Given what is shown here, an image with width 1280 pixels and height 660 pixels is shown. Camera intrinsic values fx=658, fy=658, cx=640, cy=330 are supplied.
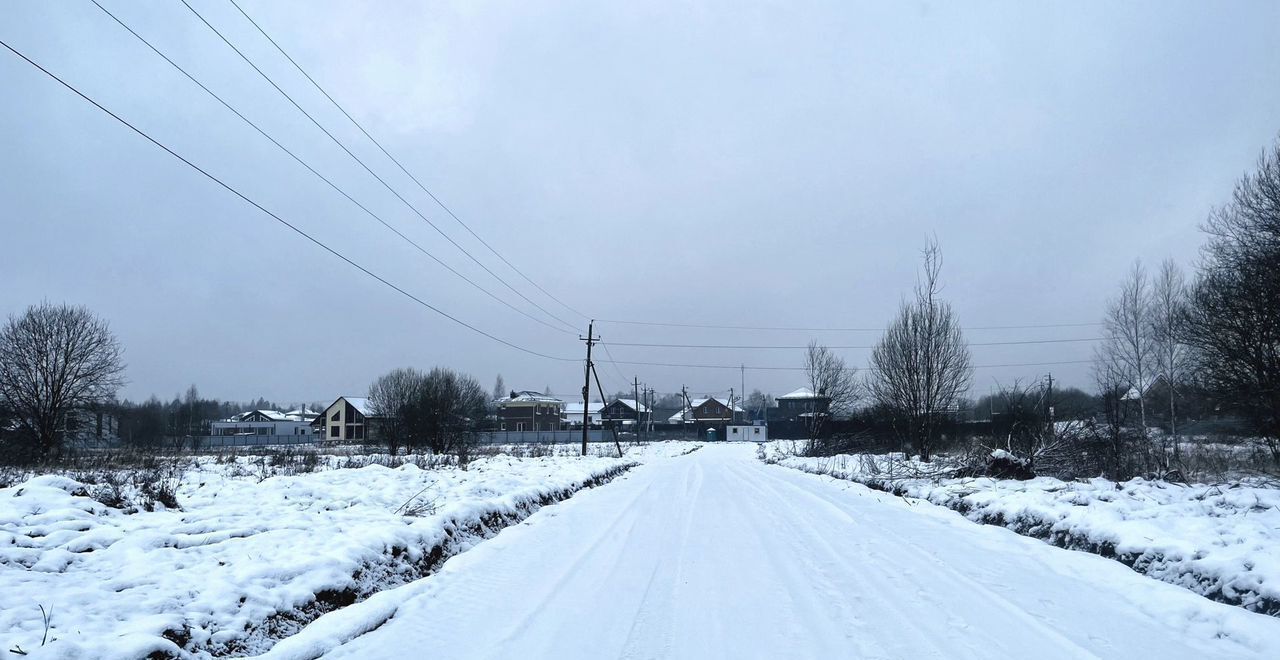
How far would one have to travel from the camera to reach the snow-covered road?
476cm

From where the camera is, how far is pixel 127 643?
13.5 feet

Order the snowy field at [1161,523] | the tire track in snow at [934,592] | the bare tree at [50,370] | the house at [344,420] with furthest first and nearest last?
the house at [344,420], the bare tree at [50,370], the snowy field at [1161,523], the tire track in snow at [934,592]

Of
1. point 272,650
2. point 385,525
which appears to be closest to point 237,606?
point 272,650

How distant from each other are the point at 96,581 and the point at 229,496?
6008 millimetres

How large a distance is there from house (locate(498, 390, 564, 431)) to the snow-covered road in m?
96.9

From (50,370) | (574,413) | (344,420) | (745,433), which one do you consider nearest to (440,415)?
(50,370)

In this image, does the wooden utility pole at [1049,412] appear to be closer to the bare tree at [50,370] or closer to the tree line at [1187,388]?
the tree line at [1187,388]

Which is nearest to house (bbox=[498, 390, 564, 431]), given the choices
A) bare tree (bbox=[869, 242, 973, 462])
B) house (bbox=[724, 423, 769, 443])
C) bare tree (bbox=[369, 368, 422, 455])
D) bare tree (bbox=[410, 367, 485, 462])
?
house (bbox=[724, 423, 769, 443])

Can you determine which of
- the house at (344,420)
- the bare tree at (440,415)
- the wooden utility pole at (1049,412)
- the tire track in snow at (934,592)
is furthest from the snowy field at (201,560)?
the house at (344,420)

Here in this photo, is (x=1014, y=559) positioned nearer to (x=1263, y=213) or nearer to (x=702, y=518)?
(x=702, y=518)

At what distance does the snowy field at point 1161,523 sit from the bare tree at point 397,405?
99.2ft

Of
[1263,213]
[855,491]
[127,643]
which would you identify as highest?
[1263,213]

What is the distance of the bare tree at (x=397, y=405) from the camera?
37719 millimetres

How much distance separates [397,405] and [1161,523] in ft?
130
